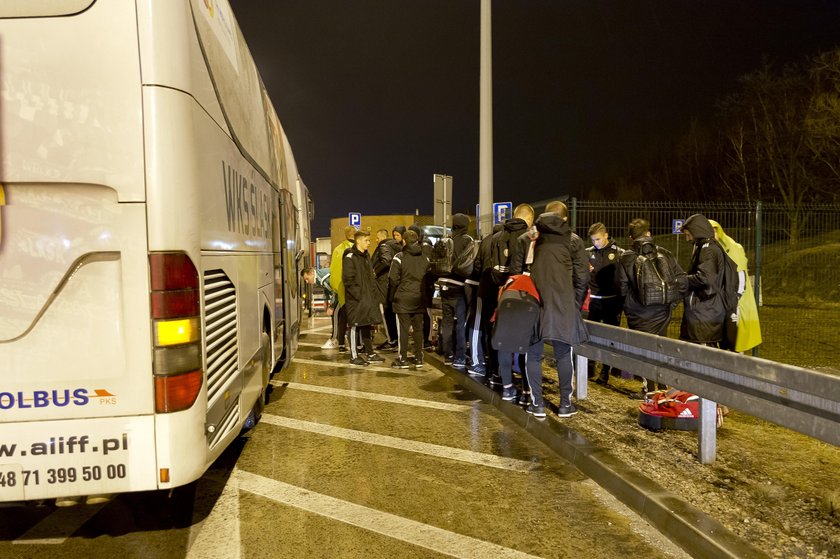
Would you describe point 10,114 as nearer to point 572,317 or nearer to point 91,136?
point 91,136

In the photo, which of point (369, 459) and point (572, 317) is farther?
point (572, 317)

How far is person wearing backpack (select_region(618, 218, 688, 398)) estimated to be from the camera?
22.2 ft

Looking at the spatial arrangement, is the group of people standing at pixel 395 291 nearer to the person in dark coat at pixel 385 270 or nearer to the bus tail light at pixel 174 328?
the person in dark coat at pixel 385 270

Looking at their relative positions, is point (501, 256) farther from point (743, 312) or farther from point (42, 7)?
point (42, 7)

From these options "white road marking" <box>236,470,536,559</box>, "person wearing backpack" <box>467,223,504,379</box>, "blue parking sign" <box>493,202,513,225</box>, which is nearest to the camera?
"white road marking" <box>236,470,536,559</box>

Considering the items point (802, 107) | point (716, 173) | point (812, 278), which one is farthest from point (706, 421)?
point (716, 173)

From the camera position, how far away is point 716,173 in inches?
1576

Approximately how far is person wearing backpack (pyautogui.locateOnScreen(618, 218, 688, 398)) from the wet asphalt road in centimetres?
199

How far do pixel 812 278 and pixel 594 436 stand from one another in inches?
764

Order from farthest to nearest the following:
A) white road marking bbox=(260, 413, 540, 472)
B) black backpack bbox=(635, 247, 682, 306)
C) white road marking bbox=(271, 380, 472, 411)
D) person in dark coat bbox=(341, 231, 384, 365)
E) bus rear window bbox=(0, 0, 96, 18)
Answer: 1. person in dark coat bbox=(341, 231, 384, 365)
2. white road marking bbox=(271, 380, 472, 411)
3. black backpack bbox=(635, 247, 682, 306)
4. white road marking bbox=(260, 413, 540, 472)
5. bus rear window bbox=(0, 0, 96, 18)

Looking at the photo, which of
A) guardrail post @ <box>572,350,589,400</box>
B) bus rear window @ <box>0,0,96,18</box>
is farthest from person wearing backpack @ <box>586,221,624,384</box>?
bus rear window @ <box>0,0,96,18</box>

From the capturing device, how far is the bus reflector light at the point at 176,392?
3205 mm

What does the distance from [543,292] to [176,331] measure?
375 centimetres

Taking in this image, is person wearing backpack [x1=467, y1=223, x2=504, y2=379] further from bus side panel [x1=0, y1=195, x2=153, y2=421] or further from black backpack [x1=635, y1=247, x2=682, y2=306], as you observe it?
bus side panel [x1=0, y1=195, x2=153, y2=421]
